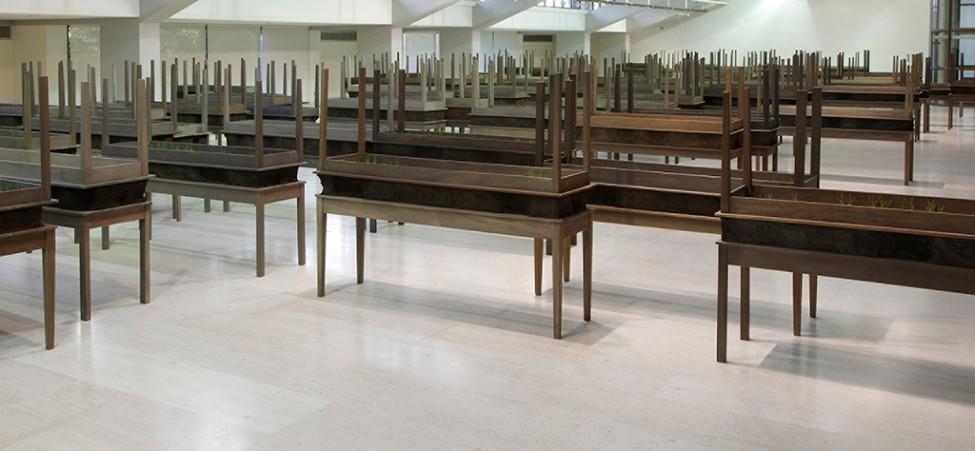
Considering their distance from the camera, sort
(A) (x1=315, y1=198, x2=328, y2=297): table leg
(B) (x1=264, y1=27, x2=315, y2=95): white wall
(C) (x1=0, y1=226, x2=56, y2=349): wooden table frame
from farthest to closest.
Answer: (B) (x1=264, y1=27, x2=315, y2=95): white wall
(A) (x1=315, y1=198, x2=328, y2=297): table leg
(C) (x1=0, y1=226, x2=56, y2=349): wooden table frame

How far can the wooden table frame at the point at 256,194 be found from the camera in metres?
6.54

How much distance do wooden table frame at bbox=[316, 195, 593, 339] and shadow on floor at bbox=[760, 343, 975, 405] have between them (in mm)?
999

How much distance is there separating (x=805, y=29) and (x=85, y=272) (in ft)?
84.0

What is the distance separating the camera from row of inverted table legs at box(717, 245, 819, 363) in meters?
4.80

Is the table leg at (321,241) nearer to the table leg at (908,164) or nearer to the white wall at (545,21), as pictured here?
the table leg at (908,164)

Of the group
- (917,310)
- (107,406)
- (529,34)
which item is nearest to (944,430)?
(917,310)

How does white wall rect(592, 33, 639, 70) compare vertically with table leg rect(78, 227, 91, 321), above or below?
above

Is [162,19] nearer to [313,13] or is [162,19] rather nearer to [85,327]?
[313,13]

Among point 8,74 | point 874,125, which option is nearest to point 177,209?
point 874,125

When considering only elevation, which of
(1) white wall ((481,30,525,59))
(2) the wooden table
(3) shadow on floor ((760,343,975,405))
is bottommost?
(3) shadow on floor ((760,343,975,405))

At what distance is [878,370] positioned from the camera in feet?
15.6

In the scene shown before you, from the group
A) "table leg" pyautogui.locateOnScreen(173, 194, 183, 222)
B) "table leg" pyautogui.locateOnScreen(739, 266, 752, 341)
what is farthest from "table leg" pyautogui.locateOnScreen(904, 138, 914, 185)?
"table leg" pyautogui.locateOnScreen(173, 194, 183, 222)

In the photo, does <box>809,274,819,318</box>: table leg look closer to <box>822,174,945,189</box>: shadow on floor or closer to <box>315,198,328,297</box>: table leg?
<box>315,198,328,297</box>: table leg

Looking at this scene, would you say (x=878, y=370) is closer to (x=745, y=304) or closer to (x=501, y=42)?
(x=745, y=304)
